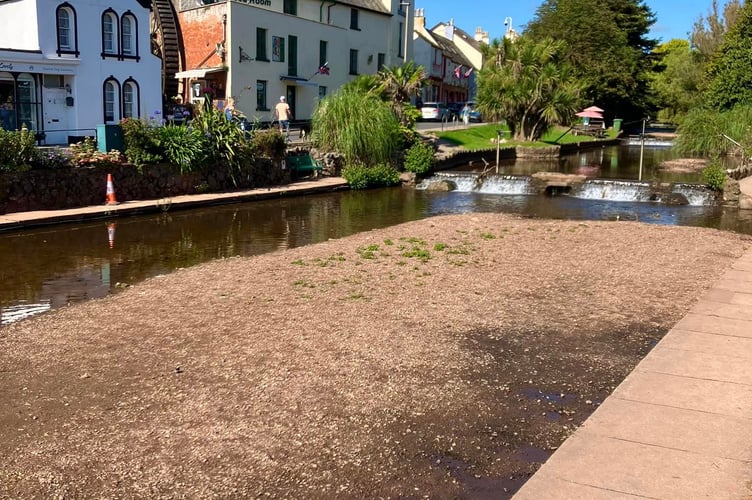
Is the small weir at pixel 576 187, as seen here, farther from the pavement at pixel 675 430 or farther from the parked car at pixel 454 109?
the parked car at pixel 454 109

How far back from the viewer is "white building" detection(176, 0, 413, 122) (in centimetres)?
3956

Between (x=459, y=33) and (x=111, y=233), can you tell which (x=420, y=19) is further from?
(x=111, y=233)

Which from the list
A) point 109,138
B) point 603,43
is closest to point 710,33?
point 603,43

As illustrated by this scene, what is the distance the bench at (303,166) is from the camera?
26.7 metres

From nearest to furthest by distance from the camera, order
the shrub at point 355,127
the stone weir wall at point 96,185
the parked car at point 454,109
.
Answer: the stone weir wall at point 96,185 → the shrub at point 355,127 → the parked car at point 454,109

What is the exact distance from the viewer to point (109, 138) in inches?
823

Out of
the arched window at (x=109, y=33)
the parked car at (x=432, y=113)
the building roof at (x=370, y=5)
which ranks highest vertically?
the building roof at (x=370, y=5)

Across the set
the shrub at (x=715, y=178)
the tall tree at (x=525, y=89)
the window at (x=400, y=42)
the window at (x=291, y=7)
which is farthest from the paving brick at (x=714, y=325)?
the window at (x=400, y=42)

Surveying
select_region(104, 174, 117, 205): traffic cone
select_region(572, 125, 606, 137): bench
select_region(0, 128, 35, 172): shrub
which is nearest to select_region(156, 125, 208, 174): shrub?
select_region(104, 174, 117, 205): traffic cone

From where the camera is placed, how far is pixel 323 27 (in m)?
46.3

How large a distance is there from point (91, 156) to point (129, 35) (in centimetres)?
1276

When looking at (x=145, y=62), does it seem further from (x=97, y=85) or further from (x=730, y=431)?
(x=730, y=431)

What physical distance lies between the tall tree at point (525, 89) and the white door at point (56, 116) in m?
27.1

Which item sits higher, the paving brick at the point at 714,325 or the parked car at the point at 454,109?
the parked car at the point at 454,109
